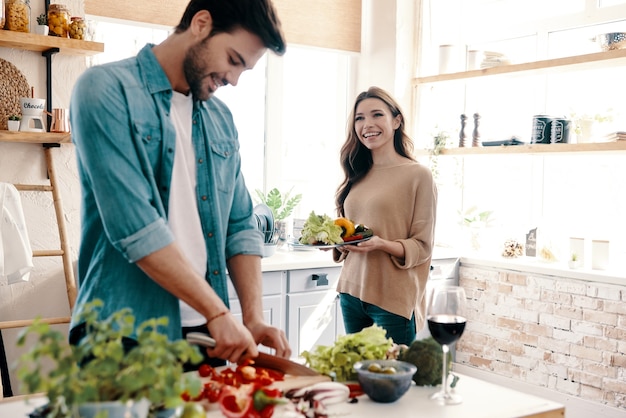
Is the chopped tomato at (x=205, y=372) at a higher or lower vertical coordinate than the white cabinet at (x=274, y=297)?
higher

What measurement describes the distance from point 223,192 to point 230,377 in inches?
18.9

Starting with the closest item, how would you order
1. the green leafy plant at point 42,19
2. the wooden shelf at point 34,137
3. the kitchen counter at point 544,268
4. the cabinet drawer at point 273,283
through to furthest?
the wooden shelf at point 34,137, the green leafy plant at point 42,19, the cabinet drawer at point 273,283, the kitchen counter at point 544,268

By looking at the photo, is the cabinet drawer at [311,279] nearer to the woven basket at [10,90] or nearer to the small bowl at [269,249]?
the small bowl at [269,249]

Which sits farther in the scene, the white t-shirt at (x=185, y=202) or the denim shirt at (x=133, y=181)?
the white t-shirt at (x=185, y=202)

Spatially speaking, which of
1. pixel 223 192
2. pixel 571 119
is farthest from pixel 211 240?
pixel 571 119

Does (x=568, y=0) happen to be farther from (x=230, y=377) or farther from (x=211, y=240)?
(x=230, y=377)

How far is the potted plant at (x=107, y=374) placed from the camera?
2.78ft

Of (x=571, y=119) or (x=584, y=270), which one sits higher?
(x=571, y=119)

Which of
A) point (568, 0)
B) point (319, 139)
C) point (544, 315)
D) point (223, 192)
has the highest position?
point (568, 0)

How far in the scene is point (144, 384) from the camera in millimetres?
868

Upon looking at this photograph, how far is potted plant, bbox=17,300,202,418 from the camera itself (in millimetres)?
846

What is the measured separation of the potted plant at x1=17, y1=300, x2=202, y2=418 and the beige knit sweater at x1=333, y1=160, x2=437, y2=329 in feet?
6.32

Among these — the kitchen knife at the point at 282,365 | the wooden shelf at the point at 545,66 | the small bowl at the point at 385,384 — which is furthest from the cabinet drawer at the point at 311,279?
the small bowl at the point at 385,384

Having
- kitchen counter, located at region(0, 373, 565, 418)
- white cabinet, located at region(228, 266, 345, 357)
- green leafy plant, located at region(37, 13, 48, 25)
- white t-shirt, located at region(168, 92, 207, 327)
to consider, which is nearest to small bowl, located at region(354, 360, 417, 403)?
kitchen counter, located at region(0, 373, 565, 418)
